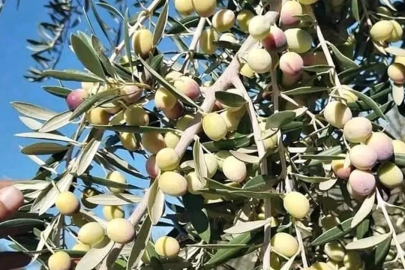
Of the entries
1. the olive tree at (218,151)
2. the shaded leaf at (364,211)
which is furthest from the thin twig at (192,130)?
the shaded leaf at (364,211)

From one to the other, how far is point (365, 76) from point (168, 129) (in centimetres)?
26

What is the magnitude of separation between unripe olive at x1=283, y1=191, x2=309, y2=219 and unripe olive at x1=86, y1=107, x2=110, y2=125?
0.40 ft

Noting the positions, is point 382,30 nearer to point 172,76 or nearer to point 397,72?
point 397,72

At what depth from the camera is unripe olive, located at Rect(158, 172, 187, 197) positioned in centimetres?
40

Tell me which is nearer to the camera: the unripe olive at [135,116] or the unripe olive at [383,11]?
the unripe olive at [135,116]

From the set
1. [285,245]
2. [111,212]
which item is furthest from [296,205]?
[111,212]

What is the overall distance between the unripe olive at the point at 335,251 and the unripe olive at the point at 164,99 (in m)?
0.14

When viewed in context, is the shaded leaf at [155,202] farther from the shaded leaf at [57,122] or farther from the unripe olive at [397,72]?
the unripe olive at [397,72]

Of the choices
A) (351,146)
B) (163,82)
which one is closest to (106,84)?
(163,82)

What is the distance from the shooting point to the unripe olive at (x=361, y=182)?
1.32 feet

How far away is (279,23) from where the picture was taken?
1.54ft

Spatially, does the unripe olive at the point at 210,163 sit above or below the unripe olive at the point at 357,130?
above

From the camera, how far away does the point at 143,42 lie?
1.47 feet

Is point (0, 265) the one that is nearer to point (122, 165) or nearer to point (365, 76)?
point (122, 165)
